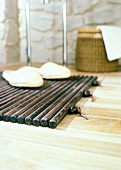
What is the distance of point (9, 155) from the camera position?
504 mm

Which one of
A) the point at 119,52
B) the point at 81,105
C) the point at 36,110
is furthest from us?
the point at 119,52

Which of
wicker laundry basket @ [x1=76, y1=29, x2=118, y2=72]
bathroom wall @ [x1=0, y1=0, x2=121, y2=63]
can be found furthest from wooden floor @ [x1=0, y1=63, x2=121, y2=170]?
bathroom wall @ [x1=0, y1=0, x2=121, y2=63]

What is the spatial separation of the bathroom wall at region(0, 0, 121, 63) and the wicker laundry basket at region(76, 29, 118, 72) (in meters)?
0.34

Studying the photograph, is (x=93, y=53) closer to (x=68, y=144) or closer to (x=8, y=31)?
(x=8, y=31)

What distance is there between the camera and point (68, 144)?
559 millimetres

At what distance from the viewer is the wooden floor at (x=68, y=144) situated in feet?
1.55

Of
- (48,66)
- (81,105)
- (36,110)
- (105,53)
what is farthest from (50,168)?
(105,53)

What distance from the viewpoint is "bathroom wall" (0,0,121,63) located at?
1841 mm

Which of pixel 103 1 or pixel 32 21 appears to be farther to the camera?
pixel 32 21

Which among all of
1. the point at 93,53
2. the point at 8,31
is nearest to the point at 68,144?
the point at 93,53

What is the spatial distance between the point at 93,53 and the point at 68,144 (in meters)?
1.09

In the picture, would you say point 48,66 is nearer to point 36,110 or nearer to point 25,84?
point 25,84

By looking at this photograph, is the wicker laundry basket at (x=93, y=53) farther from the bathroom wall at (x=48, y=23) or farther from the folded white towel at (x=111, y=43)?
the bathroom wall at (x=48, y=23)

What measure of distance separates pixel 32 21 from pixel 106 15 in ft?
2.09
